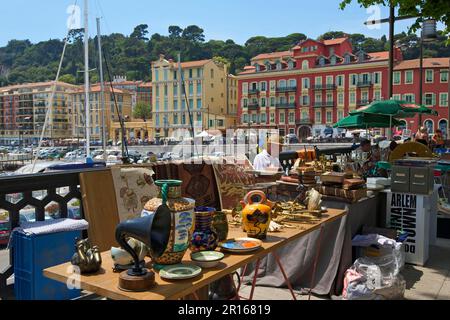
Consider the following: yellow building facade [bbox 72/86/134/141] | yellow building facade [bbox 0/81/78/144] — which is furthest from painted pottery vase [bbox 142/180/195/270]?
yellow building facade [bbox 0/81/78/144]

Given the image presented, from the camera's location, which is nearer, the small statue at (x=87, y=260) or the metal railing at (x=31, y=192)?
the small statue at (x=87, y=260)

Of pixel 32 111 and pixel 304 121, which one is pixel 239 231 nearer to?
pixel 304 121

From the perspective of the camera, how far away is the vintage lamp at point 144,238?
1738 mm

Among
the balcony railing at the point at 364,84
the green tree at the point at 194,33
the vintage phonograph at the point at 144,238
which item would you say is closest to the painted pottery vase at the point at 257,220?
the vintage phonograph at the point at 144,238

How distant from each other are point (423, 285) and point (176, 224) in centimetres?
331

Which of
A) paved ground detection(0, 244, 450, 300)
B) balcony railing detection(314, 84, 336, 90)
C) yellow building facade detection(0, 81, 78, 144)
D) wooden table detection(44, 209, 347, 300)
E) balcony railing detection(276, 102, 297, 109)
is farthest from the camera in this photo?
yellow building facade detection(0, 81, 78, 144)

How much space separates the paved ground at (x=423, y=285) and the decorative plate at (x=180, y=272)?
86.0 inches

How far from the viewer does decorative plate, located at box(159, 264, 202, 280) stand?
1.83 m

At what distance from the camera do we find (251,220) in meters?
2.57

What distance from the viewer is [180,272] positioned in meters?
1.89

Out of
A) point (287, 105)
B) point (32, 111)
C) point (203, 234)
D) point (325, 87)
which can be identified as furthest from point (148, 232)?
point (32, 111)

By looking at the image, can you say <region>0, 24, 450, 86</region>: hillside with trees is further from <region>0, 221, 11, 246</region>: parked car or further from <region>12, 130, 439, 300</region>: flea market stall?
<region>12, 130, 439, 300</region>: flea market stall

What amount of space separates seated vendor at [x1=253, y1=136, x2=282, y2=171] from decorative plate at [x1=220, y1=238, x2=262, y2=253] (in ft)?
12.8

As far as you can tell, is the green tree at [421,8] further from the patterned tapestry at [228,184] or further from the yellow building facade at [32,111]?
the yellow building facade at [32,111]
